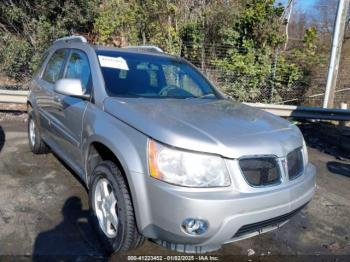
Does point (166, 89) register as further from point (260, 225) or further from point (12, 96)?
point (12, 96)

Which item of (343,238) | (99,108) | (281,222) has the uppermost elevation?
(99,108)

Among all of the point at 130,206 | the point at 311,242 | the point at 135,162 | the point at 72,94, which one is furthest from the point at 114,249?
the point at 311,242

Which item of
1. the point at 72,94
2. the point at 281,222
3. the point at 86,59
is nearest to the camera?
the point at 281,222

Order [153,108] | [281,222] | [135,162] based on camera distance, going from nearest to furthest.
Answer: [135,162] < [281,222] < [153,108]

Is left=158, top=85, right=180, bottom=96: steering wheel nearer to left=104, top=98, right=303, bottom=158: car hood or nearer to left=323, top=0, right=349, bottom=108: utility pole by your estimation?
left=104, top=98, right=303, bottom=158: car hood

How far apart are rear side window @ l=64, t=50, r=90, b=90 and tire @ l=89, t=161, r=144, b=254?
3.46ft

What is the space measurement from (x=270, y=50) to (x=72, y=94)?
327 inches

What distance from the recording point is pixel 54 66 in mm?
5164

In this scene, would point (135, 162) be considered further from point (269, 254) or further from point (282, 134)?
point (269, 254)

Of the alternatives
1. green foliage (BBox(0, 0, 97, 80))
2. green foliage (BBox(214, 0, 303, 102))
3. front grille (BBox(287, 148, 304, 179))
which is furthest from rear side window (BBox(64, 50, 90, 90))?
green foliage (BBox(0, 0, 97, 80))

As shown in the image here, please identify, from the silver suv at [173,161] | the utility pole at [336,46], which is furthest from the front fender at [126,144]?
the utility pole at [336,46]

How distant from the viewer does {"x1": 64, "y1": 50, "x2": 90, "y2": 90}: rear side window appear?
4.07m

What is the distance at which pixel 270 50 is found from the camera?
1095cm

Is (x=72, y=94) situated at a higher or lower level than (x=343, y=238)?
higher
